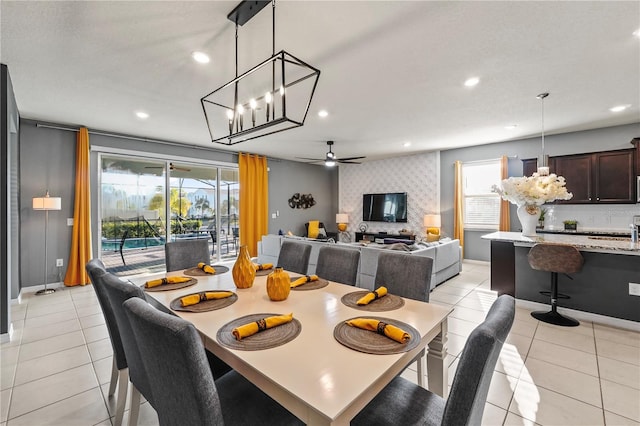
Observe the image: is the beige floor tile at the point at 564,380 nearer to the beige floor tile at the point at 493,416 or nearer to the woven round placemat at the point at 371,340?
the beige floor tile at the point at 493,416

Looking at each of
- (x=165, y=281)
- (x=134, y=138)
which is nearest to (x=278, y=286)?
(x=165, y=281)

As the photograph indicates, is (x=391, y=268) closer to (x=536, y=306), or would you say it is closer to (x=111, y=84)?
(x=536, y=306)

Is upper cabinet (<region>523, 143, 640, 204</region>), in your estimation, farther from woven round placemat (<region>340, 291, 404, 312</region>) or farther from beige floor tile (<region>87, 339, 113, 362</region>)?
beige floor tile (<region>87, 339, 113, 362</region>)

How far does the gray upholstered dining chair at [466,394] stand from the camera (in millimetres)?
794

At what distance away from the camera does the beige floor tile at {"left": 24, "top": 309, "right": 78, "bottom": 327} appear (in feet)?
10.6

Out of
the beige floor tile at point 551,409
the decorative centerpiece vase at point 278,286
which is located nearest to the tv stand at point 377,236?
the beige floor tile at point 551,409

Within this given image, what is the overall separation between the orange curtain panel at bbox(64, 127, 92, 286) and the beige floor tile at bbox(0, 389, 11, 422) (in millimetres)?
3041

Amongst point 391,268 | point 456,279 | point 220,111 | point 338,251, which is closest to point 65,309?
point 220,111

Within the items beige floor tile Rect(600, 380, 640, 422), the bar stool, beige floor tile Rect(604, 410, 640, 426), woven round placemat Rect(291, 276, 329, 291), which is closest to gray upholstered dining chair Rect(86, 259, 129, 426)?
woven round placemat Rect(291, 276, 329, 291)

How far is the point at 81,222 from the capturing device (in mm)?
4684

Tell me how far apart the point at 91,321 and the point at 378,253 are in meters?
3.59

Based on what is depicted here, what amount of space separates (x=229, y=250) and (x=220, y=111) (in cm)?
381

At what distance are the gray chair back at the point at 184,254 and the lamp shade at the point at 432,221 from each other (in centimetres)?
517

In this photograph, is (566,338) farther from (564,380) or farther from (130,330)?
(130,330)
